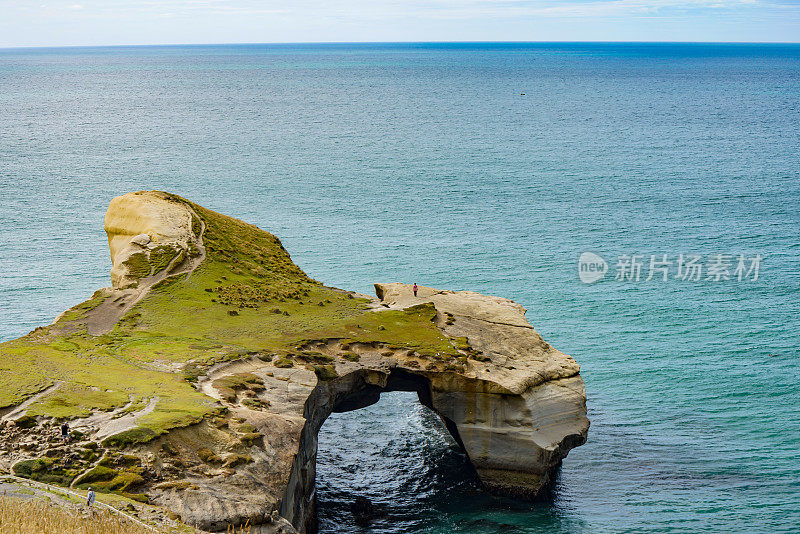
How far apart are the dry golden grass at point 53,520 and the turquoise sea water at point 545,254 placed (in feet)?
56.8

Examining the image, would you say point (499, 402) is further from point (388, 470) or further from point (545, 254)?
point (545, 254)

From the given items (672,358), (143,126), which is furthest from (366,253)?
(143,126)

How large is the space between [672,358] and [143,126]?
16169 centimetres

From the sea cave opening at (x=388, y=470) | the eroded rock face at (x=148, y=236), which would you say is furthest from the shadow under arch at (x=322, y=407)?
the eroded rock face at (x=148, y=236)

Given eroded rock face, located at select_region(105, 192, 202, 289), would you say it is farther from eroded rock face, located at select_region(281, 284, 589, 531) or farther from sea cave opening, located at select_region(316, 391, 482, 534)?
eroded rock face, located at select_region(281, 284, 589, 531)

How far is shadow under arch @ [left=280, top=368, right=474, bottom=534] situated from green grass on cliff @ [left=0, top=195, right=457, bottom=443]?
2181 millimetres

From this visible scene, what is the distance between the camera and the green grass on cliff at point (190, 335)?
120 feet

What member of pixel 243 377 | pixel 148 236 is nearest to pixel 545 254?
pixel 148 236

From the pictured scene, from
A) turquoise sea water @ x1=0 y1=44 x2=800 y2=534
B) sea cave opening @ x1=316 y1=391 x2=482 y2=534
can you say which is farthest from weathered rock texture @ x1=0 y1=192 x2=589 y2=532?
turquoise sea water @ x1=0 y1=44 x2=800 y2=534

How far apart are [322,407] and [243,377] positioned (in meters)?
4.45

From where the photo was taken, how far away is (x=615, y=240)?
3711 inches

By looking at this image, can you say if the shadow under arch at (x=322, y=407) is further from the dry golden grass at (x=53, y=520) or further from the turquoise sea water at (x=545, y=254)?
the dry golden grass at (x=53, y=520)

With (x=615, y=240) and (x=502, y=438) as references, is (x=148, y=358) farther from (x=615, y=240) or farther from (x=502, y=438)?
(x=615, y=240)

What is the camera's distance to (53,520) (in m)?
25.9
